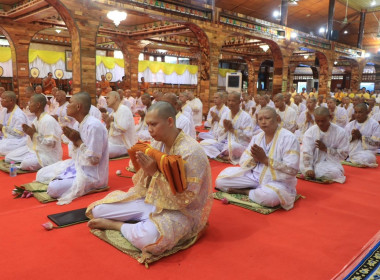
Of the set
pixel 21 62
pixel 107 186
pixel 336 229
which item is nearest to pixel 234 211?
pixel 336 229

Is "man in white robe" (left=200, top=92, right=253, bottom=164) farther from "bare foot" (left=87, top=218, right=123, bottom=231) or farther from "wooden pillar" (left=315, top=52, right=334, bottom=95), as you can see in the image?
"wooden pillar" (left=315, top=52, right=334, bottom=95)

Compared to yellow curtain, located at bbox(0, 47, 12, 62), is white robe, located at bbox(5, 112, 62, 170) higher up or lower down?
lower down

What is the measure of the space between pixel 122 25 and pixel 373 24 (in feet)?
51.1

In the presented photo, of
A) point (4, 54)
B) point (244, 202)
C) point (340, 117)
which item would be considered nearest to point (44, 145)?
point (244, 202)

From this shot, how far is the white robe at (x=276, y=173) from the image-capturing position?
3.60m

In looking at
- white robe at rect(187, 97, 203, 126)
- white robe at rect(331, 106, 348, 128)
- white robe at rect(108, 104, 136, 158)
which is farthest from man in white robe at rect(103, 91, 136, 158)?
white robe at rect(331, 106, 348, 128)

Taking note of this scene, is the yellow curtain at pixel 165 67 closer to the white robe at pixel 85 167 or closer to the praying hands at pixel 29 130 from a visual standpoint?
the praying hands at pixel 29 130

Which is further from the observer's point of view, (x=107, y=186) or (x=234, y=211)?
(x=107, y=186)

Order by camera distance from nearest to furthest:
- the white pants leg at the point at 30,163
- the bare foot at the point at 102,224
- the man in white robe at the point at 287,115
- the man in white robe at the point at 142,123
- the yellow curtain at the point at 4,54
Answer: the bare foot at the point at 102,224, the white pants leg at the point at 30,163, the man in white robe at the point at 142,123, the man in white robe at the point at 287,115, the yellow curtain at the point at 4,54

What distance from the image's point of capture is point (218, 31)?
1117 centimetres

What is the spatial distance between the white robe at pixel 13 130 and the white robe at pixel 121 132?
149 centimetres

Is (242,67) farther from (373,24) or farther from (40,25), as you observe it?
(40,25)

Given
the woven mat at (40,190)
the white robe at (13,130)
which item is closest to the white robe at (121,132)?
the white robe at (13,130)

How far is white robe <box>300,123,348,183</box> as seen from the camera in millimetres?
4758
